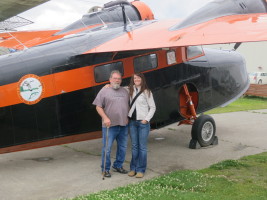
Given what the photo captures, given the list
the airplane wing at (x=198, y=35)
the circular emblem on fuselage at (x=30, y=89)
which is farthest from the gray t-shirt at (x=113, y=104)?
the circular emblem on fuselage at (x=30, y=89)

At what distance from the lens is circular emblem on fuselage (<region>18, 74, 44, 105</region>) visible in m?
6.59

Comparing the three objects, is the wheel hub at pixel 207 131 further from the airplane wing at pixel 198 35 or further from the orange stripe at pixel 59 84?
the orange stripe at pixel 59 84

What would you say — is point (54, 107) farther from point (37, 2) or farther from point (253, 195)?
point (37, 2)

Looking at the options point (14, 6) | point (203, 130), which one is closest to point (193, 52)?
point (203, 130)

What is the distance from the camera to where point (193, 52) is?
927cm

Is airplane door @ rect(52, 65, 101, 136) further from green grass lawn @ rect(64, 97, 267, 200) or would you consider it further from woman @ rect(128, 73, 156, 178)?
green grass lawn @ rect(64, 97, 267, 200)

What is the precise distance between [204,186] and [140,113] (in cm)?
173

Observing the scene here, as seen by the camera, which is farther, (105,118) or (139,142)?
(139,142)

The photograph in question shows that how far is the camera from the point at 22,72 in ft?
21.8

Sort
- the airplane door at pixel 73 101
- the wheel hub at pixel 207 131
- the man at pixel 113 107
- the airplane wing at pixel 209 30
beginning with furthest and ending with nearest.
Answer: the wheel hub at pixel 207 131, the airplane door at pixel 73 101, the man at pixel 113 107, the airplane wing at pixel 209 30

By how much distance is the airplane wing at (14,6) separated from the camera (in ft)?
74.6

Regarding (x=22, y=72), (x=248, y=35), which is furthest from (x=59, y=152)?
(x=248, y=35)

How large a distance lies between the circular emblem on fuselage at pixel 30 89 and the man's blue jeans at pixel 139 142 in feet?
6.44

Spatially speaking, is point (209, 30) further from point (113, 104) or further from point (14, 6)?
point (14, 6)
